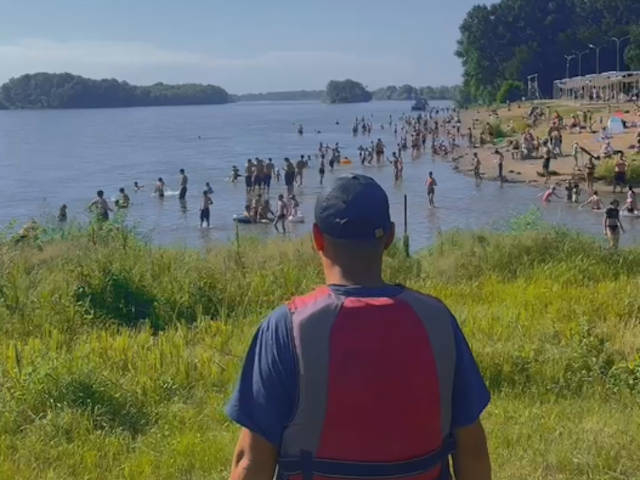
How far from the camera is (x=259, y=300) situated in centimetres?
1149

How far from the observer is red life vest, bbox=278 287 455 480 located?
243cm

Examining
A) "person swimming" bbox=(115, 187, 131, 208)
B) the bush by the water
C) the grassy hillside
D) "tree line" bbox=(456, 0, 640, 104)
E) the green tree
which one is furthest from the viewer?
"tree line" bbox=(456, 0, 640, 104)

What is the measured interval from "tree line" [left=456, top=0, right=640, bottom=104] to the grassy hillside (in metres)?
109

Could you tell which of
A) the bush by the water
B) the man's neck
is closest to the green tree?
the bush by the water

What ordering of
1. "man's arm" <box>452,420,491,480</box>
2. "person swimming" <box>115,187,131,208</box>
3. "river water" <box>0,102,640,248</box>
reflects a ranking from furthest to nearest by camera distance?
"river water" <box>0,102,640,248</box> → "person swimming" <box>115,187,131,208</box> → "man's arm" <box>452,420,491,480</box>

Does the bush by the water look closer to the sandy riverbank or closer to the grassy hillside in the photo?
the sandy riverbank

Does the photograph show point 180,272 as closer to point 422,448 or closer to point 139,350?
point 139,350

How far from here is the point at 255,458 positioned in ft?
8.40

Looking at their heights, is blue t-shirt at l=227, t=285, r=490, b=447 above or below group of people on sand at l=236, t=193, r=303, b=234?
above

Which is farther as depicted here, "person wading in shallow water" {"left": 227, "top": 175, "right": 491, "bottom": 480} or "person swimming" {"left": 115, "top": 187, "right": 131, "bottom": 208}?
"person swimming" {"left": 115, "top": 187, "right": 131, "bottom": 208}

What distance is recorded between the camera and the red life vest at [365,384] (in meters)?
2.43

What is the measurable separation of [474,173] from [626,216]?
1747cm

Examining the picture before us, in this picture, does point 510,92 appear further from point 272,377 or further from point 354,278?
point 272,377

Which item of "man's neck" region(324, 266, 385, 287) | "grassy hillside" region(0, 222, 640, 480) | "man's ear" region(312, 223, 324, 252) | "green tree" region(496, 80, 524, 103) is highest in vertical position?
"green tree" region(496, 80, 524, 103)
